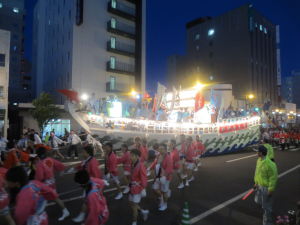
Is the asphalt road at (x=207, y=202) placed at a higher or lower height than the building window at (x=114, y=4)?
lower

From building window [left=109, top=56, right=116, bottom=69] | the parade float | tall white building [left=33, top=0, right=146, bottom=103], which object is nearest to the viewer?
the parade float

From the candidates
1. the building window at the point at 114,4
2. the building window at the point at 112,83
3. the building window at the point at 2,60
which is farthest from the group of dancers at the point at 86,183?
the building window at the point at 114,4

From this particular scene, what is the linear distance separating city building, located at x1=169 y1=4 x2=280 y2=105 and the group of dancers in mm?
39901

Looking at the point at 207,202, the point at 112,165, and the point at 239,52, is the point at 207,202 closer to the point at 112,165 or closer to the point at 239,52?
the point at 112,165

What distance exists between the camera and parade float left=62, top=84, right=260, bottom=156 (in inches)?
599

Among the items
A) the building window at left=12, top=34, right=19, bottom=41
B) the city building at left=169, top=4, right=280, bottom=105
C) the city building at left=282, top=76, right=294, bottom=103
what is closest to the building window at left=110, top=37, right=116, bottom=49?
the city building at left=169, top=4, right=280, bottom=105

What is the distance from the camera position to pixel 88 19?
2752 cm

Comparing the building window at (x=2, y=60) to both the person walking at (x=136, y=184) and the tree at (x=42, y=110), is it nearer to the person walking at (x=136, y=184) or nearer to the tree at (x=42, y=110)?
the tree at (x=42, y=110)

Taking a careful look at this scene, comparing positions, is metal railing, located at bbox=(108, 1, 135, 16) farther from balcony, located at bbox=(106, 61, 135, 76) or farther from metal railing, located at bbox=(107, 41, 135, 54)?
balcony, located at bbox=(106, 61, 135, 76)

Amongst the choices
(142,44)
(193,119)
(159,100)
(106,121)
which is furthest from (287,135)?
(142,44)

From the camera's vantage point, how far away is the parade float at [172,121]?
50.0ft

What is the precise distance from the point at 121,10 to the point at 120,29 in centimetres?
253

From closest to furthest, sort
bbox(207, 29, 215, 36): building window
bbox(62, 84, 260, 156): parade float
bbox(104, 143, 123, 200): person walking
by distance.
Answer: bbox(104, 143, 123, 200): person walking → bbox(62, 84, 260, 156): parade float → bbox(207, 29, 215, 36): building window

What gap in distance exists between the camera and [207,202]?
22.9 feet
